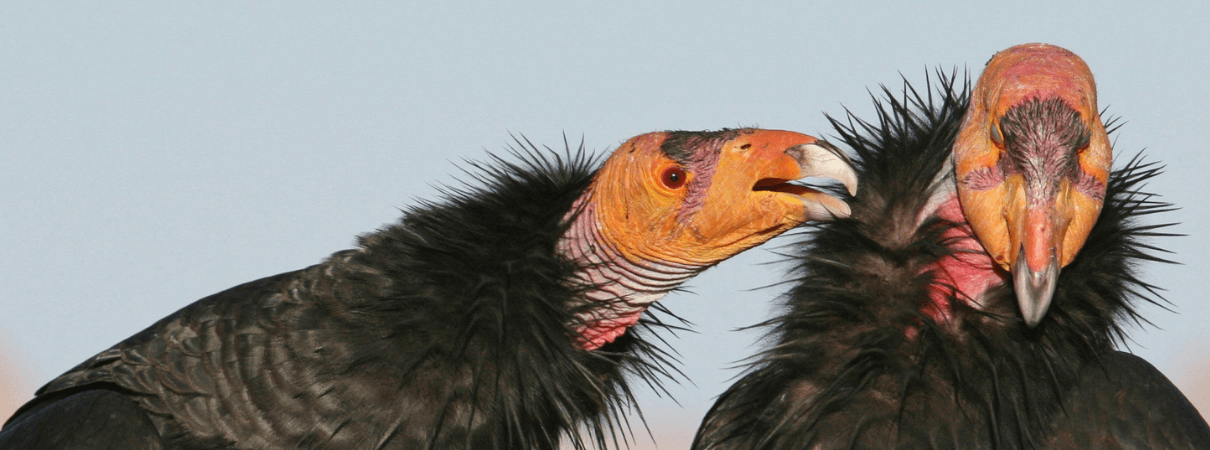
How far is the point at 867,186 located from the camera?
4844mm

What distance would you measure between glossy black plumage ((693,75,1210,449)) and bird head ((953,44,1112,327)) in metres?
0.26

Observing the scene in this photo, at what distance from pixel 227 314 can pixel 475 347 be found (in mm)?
1099

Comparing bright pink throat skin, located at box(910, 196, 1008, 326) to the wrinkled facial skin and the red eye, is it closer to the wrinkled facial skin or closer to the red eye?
the wrinkled facial skin

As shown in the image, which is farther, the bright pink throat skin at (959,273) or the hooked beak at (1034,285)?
the bright pink throat skin at (959,273)

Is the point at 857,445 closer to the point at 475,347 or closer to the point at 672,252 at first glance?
the point at 672,252

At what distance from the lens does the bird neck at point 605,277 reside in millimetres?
5109

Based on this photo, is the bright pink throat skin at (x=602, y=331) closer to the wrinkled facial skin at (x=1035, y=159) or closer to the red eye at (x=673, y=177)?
the red eye at (x=673, y=177)

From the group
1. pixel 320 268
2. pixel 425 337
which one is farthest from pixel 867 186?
pixel 320 268

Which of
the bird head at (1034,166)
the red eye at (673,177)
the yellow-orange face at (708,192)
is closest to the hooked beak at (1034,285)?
the bird head at (1034,166)

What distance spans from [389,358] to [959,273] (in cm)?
231

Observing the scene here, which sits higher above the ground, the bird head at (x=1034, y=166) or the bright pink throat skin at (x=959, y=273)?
the bird head at (x=1034, y=166)

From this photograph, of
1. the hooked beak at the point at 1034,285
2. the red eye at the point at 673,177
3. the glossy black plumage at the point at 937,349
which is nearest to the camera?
the hooked beak at the point at 1034,285

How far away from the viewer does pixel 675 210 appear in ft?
16.8

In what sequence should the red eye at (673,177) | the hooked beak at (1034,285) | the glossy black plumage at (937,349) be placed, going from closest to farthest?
the hooked beak at (1034,285)
the glossy black plumage at (937,349)
the red eye at (673,177)
